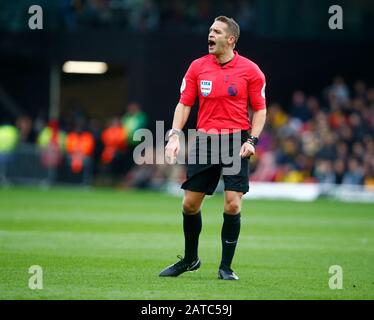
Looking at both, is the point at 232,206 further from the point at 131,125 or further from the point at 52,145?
the point at 131,125

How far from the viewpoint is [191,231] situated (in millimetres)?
10602

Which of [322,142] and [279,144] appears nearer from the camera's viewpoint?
[322,142]

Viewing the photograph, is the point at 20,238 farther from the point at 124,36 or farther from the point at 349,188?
the point at 124,36

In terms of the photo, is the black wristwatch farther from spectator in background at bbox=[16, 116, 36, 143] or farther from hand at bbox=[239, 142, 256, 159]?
spectator in background at bbox=[16, 116, 36, 143]

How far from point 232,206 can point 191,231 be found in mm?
549

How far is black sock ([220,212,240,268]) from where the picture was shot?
1047cm

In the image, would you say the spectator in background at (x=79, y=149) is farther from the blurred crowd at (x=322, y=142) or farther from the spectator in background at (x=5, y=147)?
the blurred crowd at (x=322, y=142)

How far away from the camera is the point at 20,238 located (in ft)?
47.3

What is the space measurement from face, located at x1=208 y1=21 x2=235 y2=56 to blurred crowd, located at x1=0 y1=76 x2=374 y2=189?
652 inches

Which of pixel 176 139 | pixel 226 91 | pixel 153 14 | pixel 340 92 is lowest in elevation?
pixel 176 139

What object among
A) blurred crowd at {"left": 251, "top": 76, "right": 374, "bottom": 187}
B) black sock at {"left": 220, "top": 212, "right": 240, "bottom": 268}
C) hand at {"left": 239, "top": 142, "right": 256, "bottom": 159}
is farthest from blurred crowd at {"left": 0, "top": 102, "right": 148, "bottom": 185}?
hand at {"left": 239, "top": 142, "right": 256, "bottom": 159}

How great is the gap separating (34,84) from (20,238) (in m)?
22.5

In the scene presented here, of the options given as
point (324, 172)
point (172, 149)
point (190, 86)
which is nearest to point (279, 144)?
point (324, 172)
